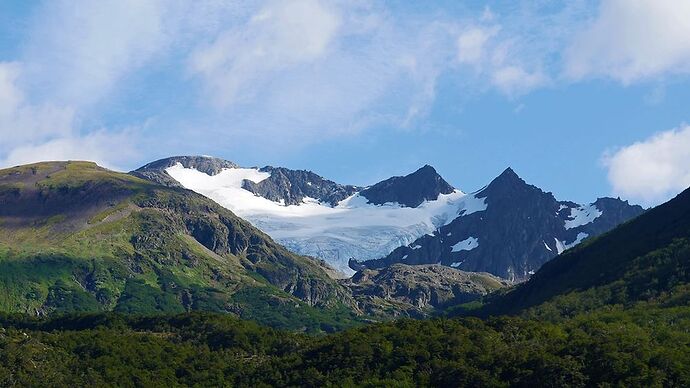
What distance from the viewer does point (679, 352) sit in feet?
656

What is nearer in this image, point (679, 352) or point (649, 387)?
point (649, 387)

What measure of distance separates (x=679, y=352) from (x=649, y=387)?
753 inches

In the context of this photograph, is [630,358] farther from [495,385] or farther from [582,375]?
[495,385]

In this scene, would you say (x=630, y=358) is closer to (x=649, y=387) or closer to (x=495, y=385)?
(x=649, y=387)

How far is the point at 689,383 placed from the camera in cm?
18412

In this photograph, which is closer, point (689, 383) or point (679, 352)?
point (689, 383)

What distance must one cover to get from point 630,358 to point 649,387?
→ 420 inches

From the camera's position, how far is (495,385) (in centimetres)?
19888

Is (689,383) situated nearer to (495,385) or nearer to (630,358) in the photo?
(630,358)

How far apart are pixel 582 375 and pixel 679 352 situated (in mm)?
22028

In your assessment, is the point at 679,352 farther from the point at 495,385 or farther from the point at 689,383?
the point at 495,385

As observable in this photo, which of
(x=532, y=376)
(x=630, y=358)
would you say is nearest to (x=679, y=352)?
(x=630, y=358)

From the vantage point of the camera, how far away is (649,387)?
184375 millimetres

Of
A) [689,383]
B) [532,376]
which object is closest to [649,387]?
[689,383]
